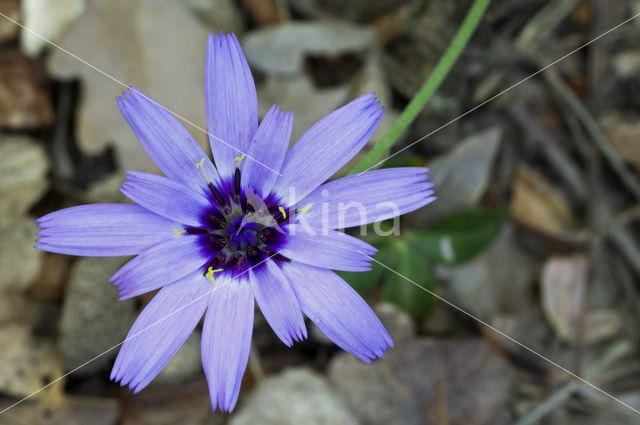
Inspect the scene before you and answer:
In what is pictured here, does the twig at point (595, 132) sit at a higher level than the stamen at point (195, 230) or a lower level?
higher

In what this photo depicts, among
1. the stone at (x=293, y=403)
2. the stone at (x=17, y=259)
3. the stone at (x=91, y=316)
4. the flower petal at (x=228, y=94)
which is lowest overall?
→ the stone at (x=293, y=403)

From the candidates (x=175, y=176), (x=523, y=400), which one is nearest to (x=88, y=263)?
(x=175, y=176)

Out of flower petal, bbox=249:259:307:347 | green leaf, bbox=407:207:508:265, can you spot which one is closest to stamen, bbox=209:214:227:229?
flower petal, bbox=249:259:307:347

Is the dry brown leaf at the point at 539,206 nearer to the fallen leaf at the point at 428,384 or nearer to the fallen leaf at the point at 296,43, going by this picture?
the fallen leaf at the point at 428,384

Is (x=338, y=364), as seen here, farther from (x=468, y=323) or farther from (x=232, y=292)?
(x=232, y=292)

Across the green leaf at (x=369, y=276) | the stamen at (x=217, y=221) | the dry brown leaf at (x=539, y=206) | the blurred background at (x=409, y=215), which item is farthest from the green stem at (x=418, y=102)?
the dry brown leaf at (x=539, y=206)

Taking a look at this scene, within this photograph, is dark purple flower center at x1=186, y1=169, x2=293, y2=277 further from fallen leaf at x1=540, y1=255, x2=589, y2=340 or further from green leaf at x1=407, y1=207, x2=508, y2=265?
fallen leaf at x1=540, y1=255, x2=589, y2=340

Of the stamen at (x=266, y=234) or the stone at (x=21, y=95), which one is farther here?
the stone at (x=21, y=95)
